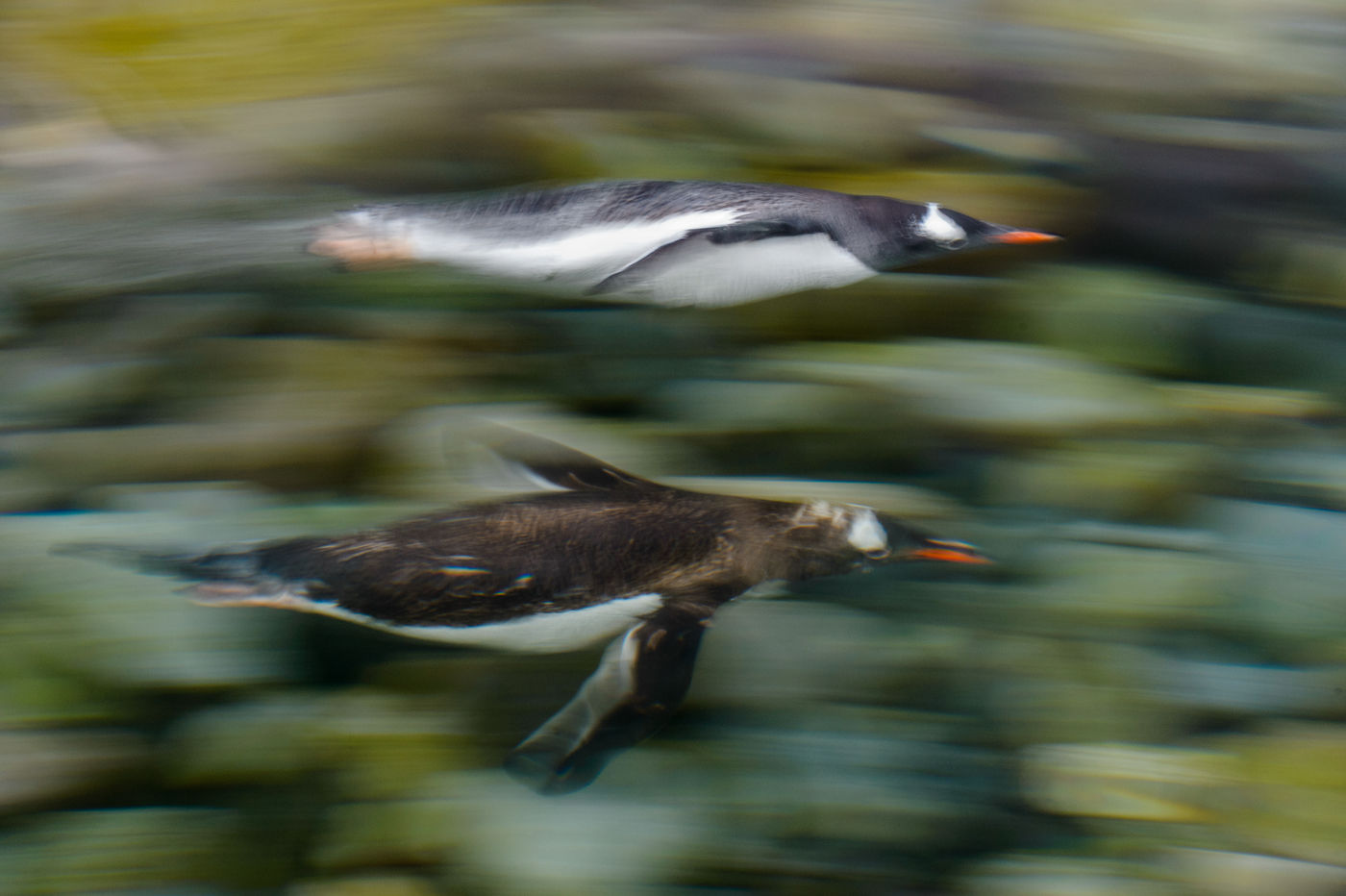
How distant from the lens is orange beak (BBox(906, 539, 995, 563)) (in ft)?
2.41

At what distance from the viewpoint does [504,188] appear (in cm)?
100

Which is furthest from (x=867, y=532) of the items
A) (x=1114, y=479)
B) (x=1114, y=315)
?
(x=1114, y=315)

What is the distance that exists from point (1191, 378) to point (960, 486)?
9.4 inches

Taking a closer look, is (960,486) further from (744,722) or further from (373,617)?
(373,617)

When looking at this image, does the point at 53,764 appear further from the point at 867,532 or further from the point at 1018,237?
the point at 1018,237

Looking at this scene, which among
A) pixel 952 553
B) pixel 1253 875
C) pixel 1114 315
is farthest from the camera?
pixel 1114 315

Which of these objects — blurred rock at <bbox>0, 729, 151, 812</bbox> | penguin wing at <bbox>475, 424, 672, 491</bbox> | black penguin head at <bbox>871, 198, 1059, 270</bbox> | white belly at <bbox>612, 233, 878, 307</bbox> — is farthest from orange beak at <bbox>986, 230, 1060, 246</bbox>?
blurred rock at <bbox>0, 729, 151, 812</bbox>

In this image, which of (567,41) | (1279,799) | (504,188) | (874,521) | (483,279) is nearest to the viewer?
(1279,799)

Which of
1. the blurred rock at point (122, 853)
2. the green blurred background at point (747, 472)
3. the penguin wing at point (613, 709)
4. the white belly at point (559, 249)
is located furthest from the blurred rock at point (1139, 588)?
the blurred rock at point (122, 853)

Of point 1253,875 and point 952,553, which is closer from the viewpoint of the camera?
point 1253,875

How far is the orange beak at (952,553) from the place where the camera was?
74 centimetres

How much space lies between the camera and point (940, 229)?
0.93 metres

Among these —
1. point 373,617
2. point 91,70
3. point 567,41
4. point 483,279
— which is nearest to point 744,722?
point 373,617

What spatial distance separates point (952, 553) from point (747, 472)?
15cm
